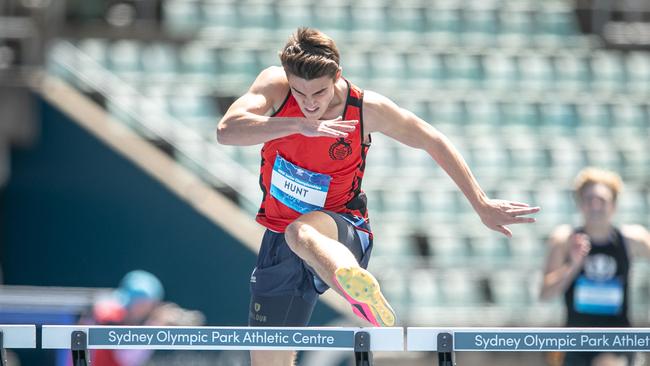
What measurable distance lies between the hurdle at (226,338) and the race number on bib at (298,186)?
0.91m

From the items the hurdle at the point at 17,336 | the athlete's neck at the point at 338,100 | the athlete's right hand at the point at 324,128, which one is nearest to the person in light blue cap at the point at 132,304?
the hurdle at the point at 17,336

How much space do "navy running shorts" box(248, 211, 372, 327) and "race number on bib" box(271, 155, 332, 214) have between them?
95mm

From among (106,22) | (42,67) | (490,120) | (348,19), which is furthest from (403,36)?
(42,67)

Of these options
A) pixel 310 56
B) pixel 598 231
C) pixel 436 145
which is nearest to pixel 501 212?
pixel 436 145

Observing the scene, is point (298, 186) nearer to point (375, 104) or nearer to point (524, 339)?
point (375, 104)

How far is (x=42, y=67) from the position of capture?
1121 cm

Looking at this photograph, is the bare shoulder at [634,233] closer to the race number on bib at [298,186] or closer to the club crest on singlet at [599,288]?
the club crest on singlet at [599,288]

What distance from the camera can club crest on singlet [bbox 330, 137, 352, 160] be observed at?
5012 mm

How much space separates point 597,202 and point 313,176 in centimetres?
260

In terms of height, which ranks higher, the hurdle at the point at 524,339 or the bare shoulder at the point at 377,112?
the bare shoulder at the point at 377,112

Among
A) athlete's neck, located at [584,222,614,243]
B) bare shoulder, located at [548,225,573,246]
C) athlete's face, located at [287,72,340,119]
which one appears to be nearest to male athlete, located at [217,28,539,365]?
athlete's face, located at [287,72,340,119]

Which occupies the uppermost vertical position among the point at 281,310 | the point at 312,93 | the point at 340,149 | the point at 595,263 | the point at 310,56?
the point at 310,56

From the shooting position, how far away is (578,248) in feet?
22.9

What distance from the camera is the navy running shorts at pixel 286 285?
5.07 m
